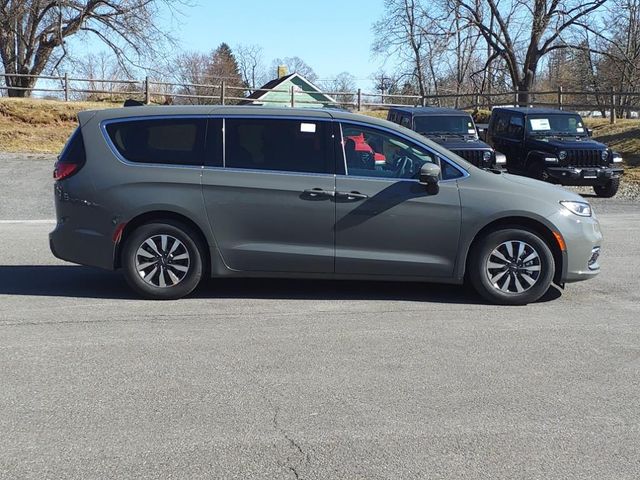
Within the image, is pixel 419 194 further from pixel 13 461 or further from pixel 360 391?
pixel 13 461

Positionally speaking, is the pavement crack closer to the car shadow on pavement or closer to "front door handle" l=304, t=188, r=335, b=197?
"front door handle" l=304, t=188, r=335, b=197

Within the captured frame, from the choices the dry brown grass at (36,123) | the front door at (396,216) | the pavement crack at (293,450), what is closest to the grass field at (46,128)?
the dry brown grass at (36,123)

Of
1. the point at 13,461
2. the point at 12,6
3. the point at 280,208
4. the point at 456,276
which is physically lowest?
the point at 13,461

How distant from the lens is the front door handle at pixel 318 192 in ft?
22.2

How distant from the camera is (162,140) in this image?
695 centimetres

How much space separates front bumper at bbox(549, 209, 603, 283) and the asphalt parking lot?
33 centimetres

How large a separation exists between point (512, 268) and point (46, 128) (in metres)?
25.2

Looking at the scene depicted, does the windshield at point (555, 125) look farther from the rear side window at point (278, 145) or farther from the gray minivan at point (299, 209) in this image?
the rear side window at point (278, 145)

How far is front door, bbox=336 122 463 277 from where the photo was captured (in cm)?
675

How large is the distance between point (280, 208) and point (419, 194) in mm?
1290

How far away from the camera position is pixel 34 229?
11.3m

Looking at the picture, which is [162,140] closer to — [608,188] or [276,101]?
[608,188]

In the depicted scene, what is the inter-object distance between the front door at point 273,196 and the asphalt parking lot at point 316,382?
0.47 metres

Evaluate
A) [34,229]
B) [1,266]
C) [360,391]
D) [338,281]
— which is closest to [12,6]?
[34,229]
